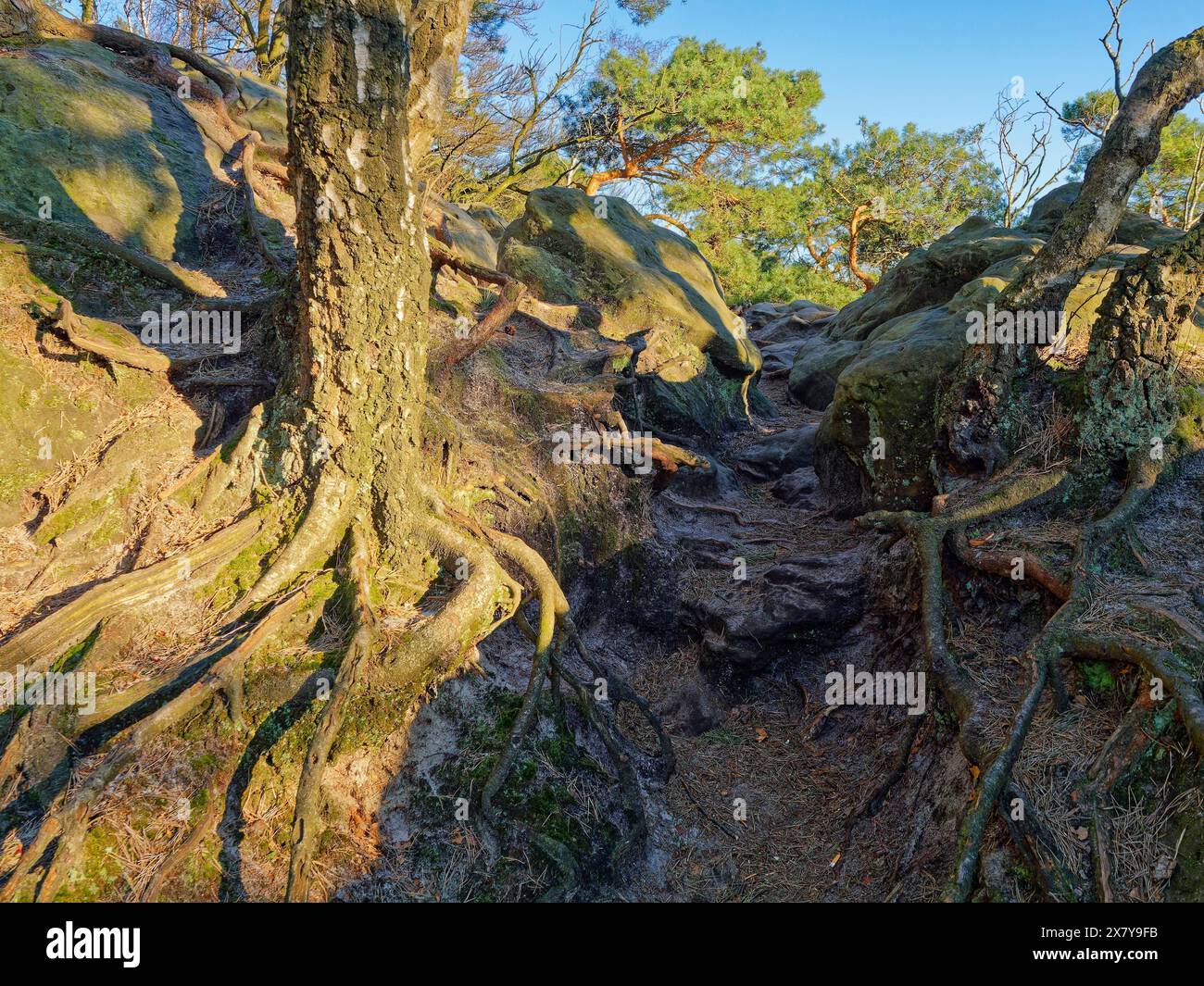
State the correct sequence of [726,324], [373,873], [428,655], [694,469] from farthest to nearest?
[726,324] → [694,469] → [428,655] → [373,873]

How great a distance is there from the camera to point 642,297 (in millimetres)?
10281

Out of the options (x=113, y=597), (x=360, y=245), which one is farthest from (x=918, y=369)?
(x=113, y=597)

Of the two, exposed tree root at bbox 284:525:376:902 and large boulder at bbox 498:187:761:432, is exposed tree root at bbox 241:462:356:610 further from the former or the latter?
large boulder at bbox 498:187:761:432

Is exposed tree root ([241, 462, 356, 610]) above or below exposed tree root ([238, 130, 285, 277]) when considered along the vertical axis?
below

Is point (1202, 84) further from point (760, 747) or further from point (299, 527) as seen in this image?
point (299, 527)

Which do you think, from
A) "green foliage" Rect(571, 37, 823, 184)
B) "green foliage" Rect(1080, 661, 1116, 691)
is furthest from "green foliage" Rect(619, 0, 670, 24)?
"green foliage" Rect(1080, 661, 1116, 691)

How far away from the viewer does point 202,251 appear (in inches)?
272

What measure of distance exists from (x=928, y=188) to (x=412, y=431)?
21.4 meters

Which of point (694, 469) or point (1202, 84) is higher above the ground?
point (1202, 84)

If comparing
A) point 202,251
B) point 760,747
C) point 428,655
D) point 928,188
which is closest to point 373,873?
point 428,655

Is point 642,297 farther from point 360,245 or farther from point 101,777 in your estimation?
point 101,777

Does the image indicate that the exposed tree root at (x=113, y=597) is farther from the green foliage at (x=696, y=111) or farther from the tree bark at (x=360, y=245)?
the green foliage at (x=696, y=111)

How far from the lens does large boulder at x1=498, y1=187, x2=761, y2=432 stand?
9.63 m

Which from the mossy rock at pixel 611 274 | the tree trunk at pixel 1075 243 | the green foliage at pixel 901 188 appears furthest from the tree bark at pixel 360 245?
the green foliage at pixel 901 188
